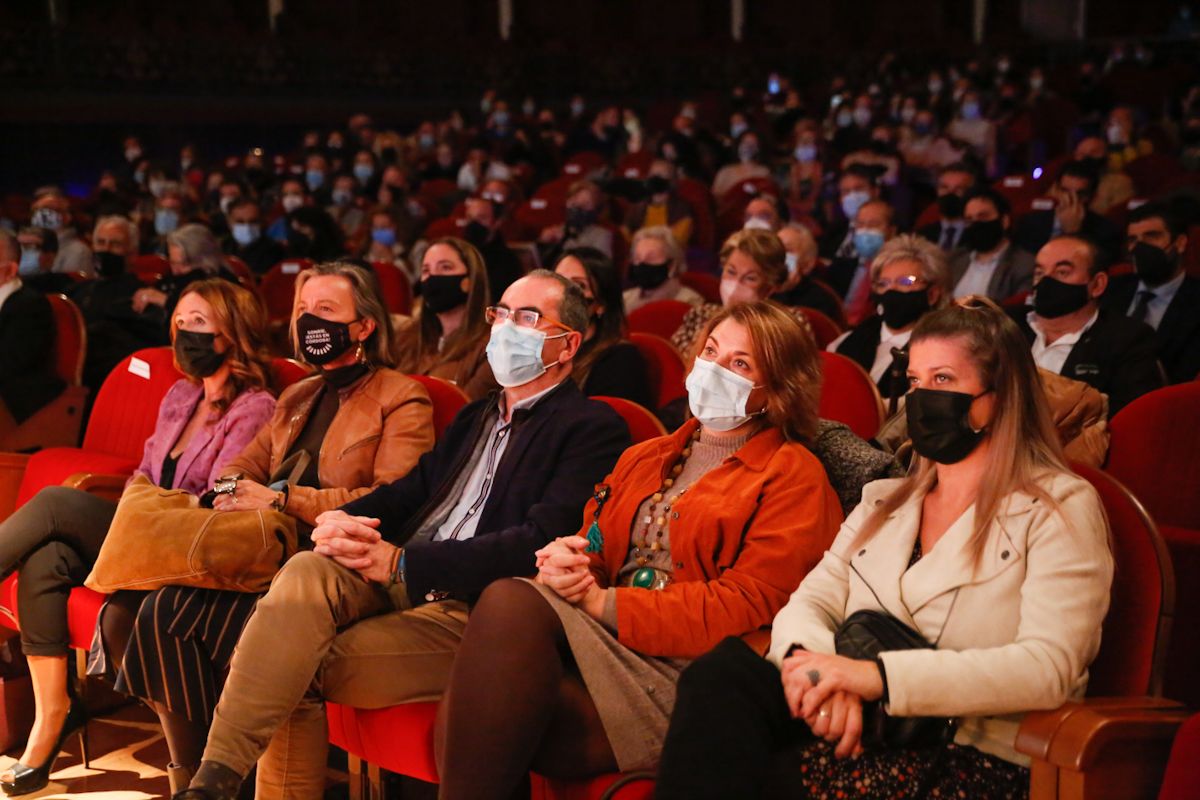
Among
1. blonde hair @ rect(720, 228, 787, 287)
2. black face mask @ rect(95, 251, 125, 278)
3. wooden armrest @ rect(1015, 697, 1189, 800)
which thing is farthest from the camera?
black face mask @ rect(95, 251, 125, 278)

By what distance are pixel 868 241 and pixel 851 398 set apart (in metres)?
2.61

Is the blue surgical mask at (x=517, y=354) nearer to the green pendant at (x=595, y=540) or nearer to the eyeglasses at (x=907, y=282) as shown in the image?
the green pendant at (x=595, y=540)

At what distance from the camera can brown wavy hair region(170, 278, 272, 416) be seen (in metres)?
3.25

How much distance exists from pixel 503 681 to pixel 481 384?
1734 millimetres

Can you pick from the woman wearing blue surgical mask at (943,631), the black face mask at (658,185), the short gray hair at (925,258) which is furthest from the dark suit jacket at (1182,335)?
the black face mask at (658,185)

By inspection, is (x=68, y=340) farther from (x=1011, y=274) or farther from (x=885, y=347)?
(x=1011, y=274)

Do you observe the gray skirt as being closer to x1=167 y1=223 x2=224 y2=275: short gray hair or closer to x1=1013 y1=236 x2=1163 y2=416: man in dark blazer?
x1=1013 y1=236 x2=1163 y2=416: man in dark blazer

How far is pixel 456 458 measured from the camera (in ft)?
9.00

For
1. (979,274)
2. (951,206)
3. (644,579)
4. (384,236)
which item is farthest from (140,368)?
(384,236)

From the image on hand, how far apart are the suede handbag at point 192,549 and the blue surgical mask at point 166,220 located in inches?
257

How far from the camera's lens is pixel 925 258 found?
3666 millimetres

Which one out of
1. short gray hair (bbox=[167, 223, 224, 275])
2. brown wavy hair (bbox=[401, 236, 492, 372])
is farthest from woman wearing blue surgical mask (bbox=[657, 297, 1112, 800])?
short gray hair (bbox=[167, 223, 224, 275])

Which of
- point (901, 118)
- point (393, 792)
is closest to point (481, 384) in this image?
point (393, 792)

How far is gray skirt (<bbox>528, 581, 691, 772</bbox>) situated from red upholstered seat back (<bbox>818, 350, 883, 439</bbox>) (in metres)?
1.12
